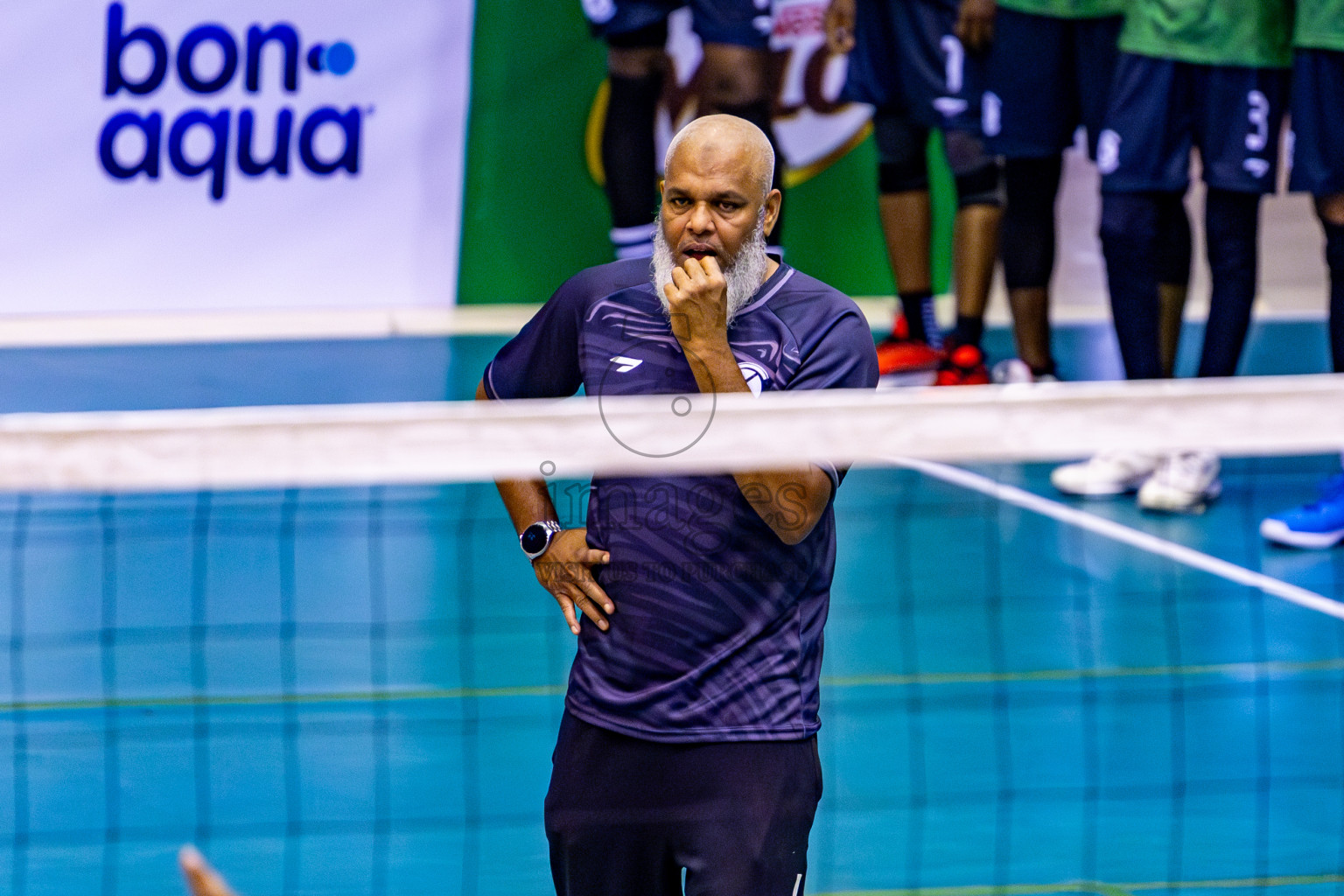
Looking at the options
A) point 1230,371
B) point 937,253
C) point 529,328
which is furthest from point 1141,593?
point 937,253

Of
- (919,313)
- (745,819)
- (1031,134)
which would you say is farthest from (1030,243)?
(745,819)

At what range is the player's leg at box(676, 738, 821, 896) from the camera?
2.80 metres

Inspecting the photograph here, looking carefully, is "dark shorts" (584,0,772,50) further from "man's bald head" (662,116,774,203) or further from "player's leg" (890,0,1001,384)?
"man's bald head" (662,116,774,203)

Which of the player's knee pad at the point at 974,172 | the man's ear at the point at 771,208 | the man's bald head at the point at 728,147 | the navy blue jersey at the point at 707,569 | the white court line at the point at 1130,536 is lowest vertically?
the white court line at the point at 1130,536

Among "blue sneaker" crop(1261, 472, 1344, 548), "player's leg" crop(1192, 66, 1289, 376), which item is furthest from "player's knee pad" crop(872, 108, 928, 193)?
"blue sneaker" crop(1261, 472, 1344, 548)

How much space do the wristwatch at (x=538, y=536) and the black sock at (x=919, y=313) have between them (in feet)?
20.2

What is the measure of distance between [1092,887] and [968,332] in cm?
494

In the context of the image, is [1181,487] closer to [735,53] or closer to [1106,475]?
[1106,475]

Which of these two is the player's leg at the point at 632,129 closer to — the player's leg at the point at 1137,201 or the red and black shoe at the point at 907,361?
the red and black shoe at the point at 907,361

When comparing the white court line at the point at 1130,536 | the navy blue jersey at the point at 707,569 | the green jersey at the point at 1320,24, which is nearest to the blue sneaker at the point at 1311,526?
the white court line at the point at 1130,536

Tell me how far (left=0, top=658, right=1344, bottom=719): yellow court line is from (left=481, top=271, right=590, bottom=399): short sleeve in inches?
92.0

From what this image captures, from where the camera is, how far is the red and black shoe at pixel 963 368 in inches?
329

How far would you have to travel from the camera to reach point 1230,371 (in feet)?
24.0

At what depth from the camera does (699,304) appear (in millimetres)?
2770
